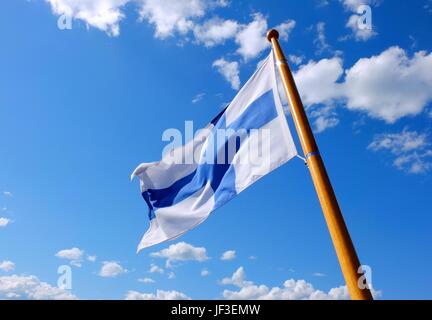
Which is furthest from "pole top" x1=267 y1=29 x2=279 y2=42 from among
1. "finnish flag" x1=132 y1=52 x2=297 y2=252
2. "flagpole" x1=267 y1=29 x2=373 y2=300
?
"flagpole" x1=267 y1=29 x2=373 y2=300

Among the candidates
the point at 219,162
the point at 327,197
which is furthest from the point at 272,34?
the point at 327,197

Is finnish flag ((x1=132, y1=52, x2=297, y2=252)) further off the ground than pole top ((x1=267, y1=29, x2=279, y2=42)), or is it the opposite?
pole top ((x1=267, y1=29, x2=279, y2=42))

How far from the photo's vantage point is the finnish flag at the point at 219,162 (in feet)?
25.3

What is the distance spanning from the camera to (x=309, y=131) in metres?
6.10

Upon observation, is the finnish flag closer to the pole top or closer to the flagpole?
the pole top

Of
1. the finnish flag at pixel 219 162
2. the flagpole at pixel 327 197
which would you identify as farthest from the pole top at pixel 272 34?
the flagpole at pixel 327 197

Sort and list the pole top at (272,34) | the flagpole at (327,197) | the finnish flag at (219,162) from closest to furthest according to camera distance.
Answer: the flagpole at (327,197) < the finnish flag at (219,162) < the pole top at (272,34)

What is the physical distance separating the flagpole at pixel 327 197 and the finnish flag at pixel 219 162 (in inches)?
33.7

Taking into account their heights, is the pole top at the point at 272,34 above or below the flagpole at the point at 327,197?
above

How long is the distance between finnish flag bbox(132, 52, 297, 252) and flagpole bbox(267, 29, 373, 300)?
86cm

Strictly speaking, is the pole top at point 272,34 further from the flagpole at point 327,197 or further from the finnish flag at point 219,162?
the flagpole at point 327,197

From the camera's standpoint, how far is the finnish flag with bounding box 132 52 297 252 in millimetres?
7707
